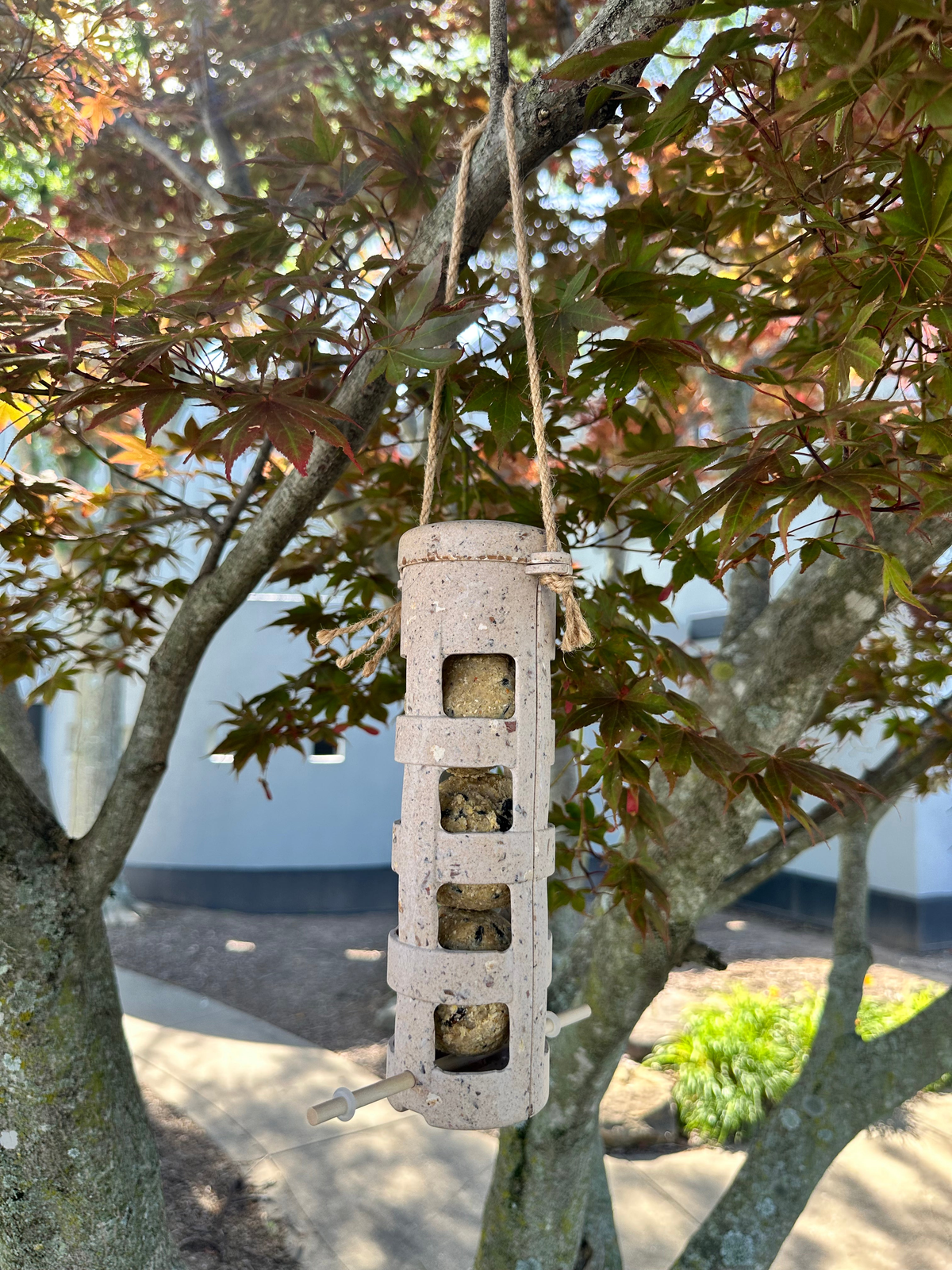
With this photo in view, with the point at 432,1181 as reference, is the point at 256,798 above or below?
above

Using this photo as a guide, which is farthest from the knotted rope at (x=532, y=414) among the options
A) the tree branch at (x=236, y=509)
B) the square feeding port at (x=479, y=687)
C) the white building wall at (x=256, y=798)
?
the white building wall at (x=256, y=798)

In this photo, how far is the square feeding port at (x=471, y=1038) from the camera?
48.1 inches

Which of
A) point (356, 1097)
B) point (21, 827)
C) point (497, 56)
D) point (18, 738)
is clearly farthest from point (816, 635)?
point (18, 738)

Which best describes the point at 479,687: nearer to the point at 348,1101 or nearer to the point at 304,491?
the point at 348,1101

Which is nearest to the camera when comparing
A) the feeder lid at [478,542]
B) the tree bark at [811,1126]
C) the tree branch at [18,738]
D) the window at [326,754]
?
the feeder lid at [478,542]

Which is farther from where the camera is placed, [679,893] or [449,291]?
[679,893]

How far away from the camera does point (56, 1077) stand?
1967 mm

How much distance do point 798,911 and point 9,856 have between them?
8.63 meters

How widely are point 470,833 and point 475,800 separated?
74 mm

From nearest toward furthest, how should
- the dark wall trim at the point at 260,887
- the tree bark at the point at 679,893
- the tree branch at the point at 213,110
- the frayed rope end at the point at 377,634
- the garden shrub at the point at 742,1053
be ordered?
the frayed rope end at the point at 377,634 → the tree bark at the point at 679,893 → the tree branch at the point at 213,110 → the garden shrub at the point at 742,1053 → the dark wall trim at the point at 260,887

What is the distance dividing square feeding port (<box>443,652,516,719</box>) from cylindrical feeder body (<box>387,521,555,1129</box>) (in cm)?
2

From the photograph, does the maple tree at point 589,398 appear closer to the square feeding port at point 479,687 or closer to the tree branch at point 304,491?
the tree branch at point 304,491

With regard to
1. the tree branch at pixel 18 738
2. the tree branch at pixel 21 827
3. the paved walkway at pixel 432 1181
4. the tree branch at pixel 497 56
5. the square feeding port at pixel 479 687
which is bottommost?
the paved walkway at pixel 432 1181

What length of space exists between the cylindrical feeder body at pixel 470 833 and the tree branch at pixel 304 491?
0.47 meters
